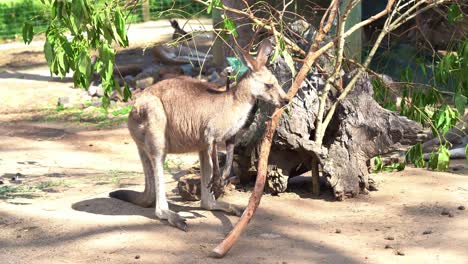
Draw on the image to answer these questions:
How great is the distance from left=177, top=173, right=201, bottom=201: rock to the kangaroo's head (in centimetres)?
101

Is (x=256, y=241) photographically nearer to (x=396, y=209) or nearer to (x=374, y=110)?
(x=396, y=209)

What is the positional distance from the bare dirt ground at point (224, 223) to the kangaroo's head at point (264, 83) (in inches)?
36.2

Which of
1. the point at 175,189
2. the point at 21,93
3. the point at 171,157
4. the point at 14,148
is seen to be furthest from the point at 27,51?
the point at 175,189

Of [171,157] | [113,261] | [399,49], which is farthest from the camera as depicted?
[399,49]

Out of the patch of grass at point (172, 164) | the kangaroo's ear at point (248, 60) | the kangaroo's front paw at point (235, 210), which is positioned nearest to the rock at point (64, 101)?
the patch of grass at point (172, 164)

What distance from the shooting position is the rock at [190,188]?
21.2 feet

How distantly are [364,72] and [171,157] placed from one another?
2.55 m

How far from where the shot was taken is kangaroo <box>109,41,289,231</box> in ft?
19.1

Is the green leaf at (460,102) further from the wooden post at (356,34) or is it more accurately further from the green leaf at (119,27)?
the green leaf at (119,27)

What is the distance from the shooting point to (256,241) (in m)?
5.55

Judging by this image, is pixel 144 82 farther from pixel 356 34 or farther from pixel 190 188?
pixel 190 188

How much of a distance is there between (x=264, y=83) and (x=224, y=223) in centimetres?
107

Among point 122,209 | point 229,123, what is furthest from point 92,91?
point 229,123

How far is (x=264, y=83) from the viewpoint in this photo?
5816mm
